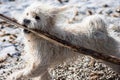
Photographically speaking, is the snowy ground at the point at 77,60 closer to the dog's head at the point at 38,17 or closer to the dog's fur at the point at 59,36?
the dog's fur at the point at 59,36

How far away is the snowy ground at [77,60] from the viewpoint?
4.68m

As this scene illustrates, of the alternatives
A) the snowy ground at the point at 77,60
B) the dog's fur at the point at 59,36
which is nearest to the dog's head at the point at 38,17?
the dog's fur at the point at 59,36

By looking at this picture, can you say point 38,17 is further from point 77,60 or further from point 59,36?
point 77,60

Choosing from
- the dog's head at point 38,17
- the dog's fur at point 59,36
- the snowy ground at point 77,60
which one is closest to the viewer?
the dog's head at point 38,17

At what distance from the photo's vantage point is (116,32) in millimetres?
5562

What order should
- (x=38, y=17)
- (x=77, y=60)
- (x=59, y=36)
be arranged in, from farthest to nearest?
(x=77, y=60)
(x=59, y=36)
(x=38, y=17)

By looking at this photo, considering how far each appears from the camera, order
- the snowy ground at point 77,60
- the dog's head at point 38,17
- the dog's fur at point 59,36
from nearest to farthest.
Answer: the dog's head at point 38,17 < the dog's fur at point 59,36 < the snowy ground at point 77,60

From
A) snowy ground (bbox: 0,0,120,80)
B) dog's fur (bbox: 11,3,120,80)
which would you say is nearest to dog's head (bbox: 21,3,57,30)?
dog's fur (bbox: 11,3,120,80)

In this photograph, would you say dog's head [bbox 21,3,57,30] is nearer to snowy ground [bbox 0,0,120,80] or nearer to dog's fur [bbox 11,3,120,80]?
dog's fur [bbox 11,3,120,80]

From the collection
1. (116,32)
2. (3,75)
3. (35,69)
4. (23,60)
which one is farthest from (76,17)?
(35,69)

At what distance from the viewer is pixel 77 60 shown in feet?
15.8

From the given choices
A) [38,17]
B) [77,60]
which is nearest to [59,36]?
[38,17]

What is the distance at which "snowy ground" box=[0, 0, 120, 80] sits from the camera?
4682mm

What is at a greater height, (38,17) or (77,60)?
(38,17)
